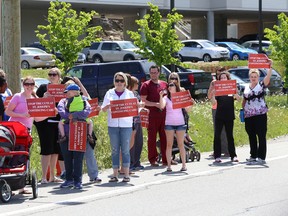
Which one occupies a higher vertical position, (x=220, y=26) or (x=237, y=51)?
(x=220, y=26)

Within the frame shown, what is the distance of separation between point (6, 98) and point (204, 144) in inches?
292

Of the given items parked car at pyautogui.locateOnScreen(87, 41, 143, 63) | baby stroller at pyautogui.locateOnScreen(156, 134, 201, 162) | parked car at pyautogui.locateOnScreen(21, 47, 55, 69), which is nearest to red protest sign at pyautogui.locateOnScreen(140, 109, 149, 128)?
baby stroller at pyautogui.locateOnScreen(156, 134, 201, 162)

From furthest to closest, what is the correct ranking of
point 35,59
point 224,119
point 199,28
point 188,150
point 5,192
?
point 199,28 < point 35,59 < point 188,150 < point 224,119 < point 5,192

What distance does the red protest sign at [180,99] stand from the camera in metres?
15.6

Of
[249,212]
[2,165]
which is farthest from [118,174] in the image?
[249,212]

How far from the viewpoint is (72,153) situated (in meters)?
13.5

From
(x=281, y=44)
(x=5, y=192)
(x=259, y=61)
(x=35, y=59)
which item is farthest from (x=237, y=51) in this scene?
(x=5, y=192)

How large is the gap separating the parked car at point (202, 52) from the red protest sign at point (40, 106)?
129 feet

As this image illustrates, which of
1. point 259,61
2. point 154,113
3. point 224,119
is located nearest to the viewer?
point 154,113

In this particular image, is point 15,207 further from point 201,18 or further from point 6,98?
point 201,18

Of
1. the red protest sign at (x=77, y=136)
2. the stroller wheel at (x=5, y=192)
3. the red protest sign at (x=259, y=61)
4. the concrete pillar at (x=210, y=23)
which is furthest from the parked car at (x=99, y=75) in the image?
the concrete pillar at (x=210, y=23)

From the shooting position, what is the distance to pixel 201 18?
7406 cm

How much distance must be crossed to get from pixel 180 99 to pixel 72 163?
2999 millimetres

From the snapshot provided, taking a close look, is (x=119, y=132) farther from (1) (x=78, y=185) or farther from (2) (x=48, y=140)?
(1) (x=78, y=185)
